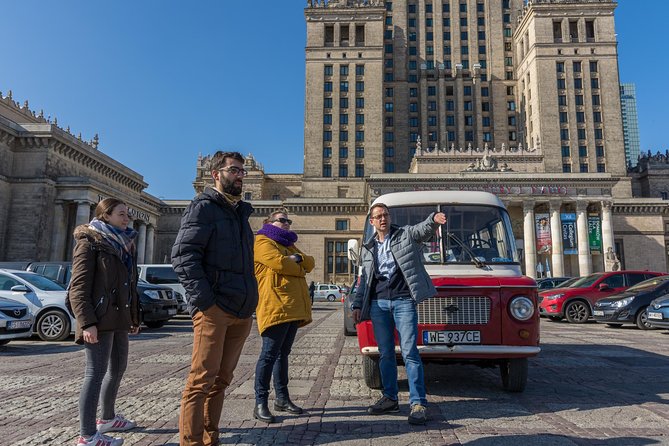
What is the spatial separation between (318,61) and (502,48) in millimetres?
31268

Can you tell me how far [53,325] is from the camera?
10.5 m

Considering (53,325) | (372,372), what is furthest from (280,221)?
(53,325)

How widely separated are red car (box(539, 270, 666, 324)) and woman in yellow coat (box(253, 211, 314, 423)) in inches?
533

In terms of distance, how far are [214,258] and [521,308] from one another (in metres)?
3.44

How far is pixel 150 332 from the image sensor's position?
12.5 meters

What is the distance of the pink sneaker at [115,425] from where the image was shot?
3.79 metres

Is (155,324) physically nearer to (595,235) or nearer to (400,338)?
(400,338)

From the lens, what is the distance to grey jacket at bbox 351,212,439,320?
429cm

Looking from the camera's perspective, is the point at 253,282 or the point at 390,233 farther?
→ the point at 390,233

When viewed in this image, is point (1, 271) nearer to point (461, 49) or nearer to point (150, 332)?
point (150, 332)

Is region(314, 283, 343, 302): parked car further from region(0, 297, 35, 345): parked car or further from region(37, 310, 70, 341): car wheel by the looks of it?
region(0, 297, 35, 345): parked car

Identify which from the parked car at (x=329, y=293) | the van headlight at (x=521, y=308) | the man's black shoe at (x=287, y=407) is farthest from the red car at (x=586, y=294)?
the parked car at (x=329, y=293)

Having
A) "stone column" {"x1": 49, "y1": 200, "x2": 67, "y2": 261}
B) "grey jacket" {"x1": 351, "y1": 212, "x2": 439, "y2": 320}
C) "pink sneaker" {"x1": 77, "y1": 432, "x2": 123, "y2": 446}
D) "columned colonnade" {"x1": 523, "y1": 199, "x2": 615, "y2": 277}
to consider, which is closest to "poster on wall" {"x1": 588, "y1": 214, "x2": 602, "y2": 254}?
"columned colonnade" {"x1": 523, "y1": 199, "x2": 615, "y2": 277}

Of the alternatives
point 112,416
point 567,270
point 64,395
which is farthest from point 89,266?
point 567,270
